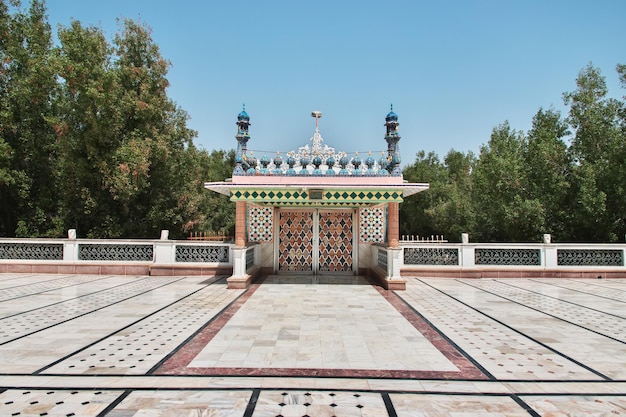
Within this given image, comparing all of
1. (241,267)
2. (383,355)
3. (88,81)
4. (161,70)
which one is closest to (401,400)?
(383,355)

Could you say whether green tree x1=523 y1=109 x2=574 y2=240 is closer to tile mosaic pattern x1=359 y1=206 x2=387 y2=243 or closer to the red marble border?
tile mosaic pattern x1=359 y1=206 x2=387 y2=243

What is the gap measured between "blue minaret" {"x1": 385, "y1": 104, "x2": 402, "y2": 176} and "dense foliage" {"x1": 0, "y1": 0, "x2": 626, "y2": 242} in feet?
29.3

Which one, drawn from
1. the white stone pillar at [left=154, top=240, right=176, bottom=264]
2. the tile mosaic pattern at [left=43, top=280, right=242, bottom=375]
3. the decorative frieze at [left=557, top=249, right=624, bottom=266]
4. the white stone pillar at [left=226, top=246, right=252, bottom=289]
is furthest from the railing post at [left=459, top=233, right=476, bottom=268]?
the white stone pillar at [left=154, top=240, right=176, bottom=264]

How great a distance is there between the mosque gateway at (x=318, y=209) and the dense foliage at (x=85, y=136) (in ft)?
22.0

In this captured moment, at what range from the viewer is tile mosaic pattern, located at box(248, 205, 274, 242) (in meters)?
10.1

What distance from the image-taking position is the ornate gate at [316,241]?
32.9 ft

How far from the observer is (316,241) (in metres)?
9.98

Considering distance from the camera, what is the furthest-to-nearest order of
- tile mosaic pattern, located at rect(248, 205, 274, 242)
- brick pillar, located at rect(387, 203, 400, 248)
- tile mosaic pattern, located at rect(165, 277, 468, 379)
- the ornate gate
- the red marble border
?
tile mosaic pattern, located at rect(248, 205, 274, 242) → the ornate gate → brick pillar, located at rect(387, 203, 400, 248) → tile mosaic pattern, located at rect(165, 277, 468, 379) → the red marble border

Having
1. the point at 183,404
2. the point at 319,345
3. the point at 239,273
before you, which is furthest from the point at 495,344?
the point at 239,273

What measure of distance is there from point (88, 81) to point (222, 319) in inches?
478

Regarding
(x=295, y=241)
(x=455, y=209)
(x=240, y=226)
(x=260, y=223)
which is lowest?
(x=295, y=241)

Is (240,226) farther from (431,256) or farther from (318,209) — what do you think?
(431,256)

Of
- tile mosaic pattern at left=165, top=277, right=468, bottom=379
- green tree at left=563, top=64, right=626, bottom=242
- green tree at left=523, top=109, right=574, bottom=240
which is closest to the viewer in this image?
tile mosaic pattern at left=165, top=277, right=468, bottom=379

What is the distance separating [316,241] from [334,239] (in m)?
0.49
